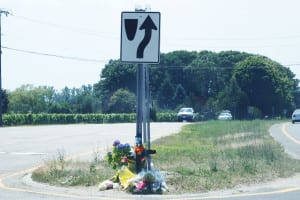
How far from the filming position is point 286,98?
8319 cm

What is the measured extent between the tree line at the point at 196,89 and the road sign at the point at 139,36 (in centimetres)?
6260

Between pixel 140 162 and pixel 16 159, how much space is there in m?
7.90

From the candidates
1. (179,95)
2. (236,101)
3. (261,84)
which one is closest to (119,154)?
(236,101)

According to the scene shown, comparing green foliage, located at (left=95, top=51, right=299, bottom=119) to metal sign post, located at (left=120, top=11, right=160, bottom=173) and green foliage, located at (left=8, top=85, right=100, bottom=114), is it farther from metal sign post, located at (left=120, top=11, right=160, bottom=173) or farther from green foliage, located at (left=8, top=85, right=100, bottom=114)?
metal sign post, located at (left=120, top=11, right=160, bottom=173)

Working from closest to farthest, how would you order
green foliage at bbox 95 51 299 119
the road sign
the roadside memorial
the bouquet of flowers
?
the roadside memorial → the road sign → the bouquet of flowers → green foliage at bbox 95 51 299 119

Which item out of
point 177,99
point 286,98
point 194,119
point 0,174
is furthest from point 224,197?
point 177,99

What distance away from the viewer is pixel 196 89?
3625 inches

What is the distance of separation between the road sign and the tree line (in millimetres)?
62596

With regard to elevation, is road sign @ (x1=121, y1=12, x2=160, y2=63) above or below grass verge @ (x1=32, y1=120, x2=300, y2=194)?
above

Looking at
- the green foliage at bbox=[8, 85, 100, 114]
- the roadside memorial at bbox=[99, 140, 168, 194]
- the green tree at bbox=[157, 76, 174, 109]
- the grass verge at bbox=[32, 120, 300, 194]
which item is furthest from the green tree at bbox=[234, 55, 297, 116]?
the roadside memorial at bbox=[99, 140, 168, 194]

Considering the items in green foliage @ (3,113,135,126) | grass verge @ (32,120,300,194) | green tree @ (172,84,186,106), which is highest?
green tree @ (172,84,186,106)

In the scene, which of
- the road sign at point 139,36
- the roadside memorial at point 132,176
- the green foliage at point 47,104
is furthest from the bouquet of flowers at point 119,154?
the green foliage at point 47,104

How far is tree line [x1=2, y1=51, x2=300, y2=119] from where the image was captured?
3086 inches

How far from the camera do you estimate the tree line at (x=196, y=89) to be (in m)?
78.4
